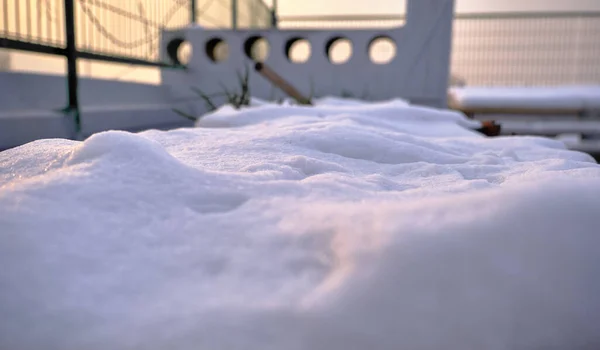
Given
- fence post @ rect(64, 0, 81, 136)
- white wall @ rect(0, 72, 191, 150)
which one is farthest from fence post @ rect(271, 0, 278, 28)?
fence post @ rect(64, 0, 81, 136)

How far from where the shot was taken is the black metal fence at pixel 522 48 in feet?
18.4

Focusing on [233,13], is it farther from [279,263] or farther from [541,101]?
[279,263]

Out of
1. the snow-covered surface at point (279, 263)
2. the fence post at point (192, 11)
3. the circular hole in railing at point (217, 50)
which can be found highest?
the fence post at point (192, 11)

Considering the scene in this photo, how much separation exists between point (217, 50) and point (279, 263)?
14.0 ft

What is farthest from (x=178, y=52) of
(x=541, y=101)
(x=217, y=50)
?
(x=541, y=101)

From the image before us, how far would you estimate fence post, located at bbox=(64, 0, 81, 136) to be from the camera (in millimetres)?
2267

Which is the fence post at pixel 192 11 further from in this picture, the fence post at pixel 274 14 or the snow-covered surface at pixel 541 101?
the snow-covered surface at pixel 541 101

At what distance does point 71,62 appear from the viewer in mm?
2336

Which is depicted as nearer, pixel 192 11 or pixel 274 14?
pixel 192 11

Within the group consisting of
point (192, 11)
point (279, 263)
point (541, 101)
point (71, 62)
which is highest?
point (192, 11)

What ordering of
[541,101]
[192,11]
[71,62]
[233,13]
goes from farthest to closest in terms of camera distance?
[233,13]
[192,11]
[541,101]
[71,62]

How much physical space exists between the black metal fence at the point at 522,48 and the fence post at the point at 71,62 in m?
3.42

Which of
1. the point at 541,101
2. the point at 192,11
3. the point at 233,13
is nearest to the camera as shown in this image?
the point at 541,101

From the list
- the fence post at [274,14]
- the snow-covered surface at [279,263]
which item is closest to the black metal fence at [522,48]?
the fence post at [274,14]
